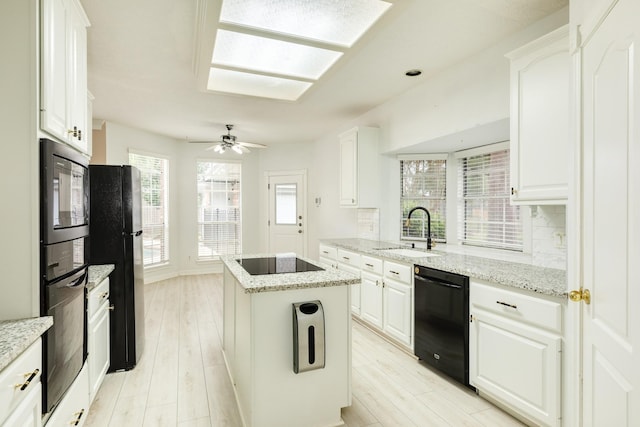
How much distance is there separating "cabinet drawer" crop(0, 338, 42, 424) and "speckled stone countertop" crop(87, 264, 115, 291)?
83 cm

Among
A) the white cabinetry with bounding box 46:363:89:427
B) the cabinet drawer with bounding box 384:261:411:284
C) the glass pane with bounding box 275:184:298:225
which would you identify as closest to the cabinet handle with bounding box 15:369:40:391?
the white cabinetry with bounding box 46:363:89:427

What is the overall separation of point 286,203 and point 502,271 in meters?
4.95

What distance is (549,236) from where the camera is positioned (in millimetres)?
2420

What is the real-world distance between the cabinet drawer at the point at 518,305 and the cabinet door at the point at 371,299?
1183 mm

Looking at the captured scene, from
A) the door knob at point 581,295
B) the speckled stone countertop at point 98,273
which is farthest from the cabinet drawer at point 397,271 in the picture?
the speckled stone countertop at point 98,273

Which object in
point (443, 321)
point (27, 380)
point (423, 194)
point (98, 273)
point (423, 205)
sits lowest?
point (443, 321)

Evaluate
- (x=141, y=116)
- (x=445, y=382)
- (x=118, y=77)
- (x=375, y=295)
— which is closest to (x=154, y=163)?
(x=141, y=116)

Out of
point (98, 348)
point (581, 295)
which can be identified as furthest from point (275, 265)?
point (581, 295)

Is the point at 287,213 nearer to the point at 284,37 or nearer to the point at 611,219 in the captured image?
the point at 284,37

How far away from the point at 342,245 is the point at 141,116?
331 centimetres

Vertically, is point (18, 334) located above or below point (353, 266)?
above

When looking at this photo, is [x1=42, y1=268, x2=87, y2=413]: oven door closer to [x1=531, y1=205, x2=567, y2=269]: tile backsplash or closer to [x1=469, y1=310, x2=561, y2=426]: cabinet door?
[x1=469, y1=310, x2=561, y2=426]: cabinet door

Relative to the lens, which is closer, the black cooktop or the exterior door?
the exterior door

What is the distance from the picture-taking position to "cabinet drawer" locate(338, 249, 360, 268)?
12.6 ft
